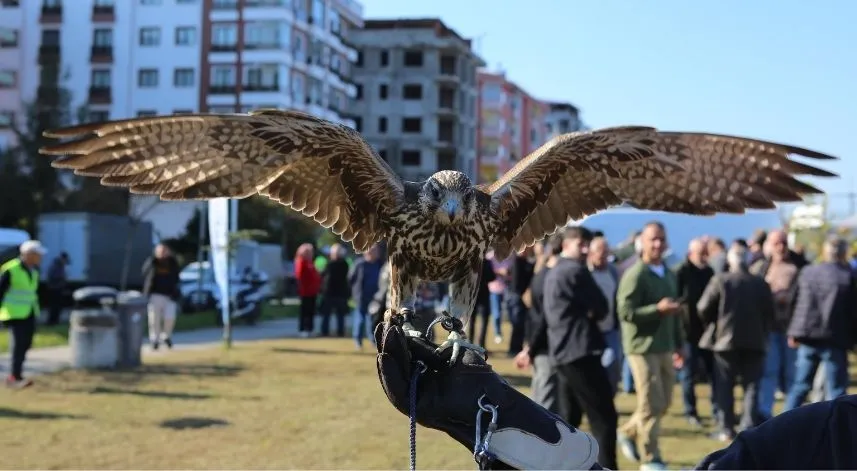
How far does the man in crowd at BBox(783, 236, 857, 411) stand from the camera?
9.08m

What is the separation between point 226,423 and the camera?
9438mm

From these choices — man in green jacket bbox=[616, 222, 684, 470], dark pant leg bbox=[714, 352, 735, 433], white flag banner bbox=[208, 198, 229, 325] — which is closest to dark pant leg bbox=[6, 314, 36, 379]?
white flag banner bbox=[208, 198, 229, 325]

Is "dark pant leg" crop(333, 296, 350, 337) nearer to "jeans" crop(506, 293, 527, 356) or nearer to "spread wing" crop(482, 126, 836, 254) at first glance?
"jeans" crop(506, 293, 527, 356)

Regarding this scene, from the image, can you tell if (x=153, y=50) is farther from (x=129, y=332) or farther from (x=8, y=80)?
(x=129, y=332)

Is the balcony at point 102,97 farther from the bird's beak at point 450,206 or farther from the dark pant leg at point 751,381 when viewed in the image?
the bird's beak at point 450,206

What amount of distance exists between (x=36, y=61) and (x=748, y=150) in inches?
2455

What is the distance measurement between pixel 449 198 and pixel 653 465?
431cm

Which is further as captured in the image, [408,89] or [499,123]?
[499,123]

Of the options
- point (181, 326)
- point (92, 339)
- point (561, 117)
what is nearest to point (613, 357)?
point (92, 339)

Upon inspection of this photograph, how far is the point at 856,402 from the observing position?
2.07 meters

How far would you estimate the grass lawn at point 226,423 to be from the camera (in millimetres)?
7895

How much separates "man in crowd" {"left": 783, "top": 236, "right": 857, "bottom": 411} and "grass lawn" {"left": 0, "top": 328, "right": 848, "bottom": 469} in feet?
4.23

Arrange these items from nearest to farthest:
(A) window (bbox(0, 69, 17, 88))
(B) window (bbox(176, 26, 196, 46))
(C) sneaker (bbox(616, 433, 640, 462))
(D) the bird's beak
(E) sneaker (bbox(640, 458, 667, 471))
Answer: (D) the bird's beak, (E) sneaker (bbox(640, 458, 667, 471)), (C) sneaker (bbox(616, 433, 640, 462)), (A) window (bbox(0, 69, 17, 88)), (B) window (bbox(176, 26, 196, 46))

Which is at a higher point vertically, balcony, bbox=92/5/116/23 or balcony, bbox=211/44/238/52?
balcony, bbox=92/5/116/23
